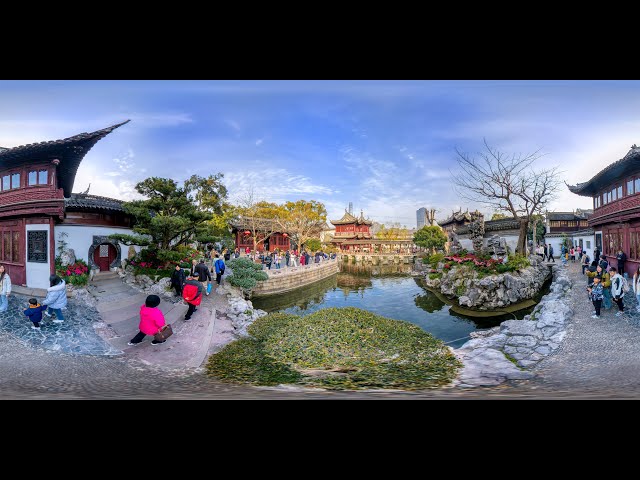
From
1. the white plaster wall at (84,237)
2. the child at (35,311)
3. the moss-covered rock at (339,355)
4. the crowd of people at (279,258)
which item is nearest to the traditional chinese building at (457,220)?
the moss-covered rock at (339,355)

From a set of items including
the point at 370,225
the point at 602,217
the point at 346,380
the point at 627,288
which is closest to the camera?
the point at 346,380

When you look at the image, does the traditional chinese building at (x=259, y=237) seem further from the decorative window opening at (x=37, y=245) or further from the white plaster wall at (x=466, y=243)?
the white plaster wall at (x=466, y=243)

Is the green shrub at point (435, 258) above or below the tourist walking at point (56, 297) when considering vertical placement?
above

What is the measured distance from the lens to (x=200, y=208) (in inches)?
84.4

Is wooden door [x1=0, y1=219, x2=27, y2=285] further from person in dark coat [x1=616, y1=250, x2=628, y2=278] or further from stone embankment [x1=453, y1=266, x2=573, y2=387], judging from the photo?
person in dark coat [x1=616, y1=250, x2=628, y2=278]

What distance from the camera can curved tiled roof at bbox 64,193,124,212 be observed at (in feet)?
6.72

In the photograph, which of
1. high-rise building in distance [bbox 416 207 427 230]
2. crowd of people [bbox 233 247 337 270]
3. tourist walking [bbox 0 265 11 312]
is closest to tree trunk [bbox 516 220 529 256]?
high-rise building in distance [bbox 416 207 427 230]

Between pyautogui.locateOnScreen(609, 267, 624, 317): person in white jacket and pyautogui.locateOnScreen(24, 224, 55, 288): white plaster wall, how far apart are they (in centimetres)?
532

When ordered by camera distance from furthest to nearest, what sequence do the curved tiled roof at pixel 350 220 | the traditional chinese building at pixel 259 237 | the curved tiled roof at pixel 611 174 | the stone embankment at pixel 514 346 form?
the curved tiled roof at pixel 350 220 < the traditional chinese building at pixel 259 237 < the curved tiled roof at pixel 611 174 < the stone embankment at pixel 514 346

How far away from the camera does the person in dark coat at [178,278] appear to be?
2.07 meters

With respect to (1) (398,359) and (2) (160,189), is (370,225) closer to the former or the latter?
(1) (398,359)

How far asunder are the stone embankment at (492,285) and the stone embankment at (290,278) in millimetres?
1183

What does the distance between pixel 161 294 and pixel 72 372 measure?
97 centimetres
